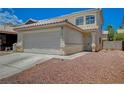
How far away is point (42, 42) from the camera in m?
11.3

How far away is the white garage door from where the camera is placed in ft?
34.2

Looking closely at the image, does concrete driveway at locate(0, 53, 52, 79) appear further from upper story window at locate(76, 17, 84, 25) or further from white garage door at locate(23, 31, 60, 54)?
upper story window at locate(76, 17, 84, 25)

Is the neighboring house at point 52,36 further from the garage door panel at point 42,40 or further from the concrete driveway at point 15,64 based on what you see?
the concrete driveway at point 15,64

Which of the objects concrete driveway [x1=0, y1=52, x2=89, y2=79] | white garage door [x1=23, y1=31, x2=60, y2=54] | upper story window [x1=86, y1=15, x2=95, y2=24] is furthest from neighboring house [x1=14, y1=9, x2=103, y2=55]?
concrete driveway [x1=0, y1=52, x2=89, y2=79]

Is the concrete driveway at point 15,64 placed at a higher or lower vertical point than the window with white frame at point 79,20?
lower

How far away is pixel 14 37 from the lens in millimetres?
19906

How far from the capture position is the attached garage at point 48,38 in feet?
33.2

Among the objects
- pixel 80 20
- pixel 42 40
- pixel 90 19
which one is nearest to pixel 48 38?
pixel 42 40

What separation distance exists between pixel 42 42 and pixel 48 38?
2.48 ft

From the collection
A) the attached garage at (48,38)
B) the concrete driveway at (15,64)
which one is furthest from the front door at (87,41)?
the concrete driveway at (15,64)
